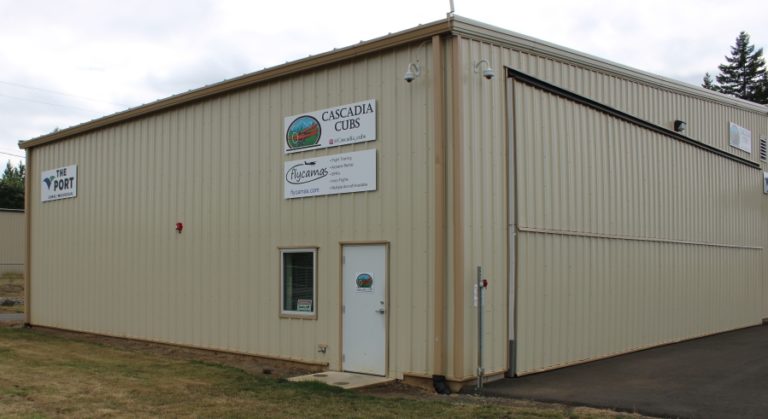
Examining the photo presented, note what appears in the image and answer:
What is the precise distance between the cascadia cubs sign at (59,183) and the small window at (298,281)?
812 centimetres

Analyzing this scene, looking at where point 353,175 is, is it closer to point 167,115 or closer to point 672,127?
point 167,115

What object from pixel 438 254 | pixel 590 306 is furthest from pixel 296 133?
Result: pixel 590 306

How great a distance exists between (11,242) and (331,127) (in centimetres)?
3565

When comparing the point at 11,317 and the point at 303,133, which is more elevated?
the point at 303,133

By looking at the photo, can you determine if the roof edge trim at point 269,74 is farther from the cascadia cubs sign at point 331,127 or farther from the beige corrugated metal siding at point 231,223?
the cascadia cubs sign at point 331,127

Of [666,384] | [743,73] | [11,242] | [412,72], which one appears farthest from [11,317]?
[743,73]

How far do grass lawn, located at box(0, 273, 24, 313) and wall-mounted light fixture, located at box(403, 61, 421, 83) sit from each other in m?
20.3

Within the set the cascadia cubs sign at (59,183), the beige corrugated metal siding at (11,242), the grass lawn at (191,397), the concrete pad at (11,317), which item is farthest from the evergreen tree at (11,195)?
the grass lawn at (191,397)

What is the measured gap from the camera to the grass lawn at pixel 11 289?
26.2 metres

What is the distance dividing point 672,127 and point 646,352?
5.21m

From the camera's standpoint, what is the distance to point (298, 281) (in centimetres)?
1287

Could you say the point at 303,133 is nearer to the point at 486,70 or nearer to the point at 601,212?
the point at 486,70

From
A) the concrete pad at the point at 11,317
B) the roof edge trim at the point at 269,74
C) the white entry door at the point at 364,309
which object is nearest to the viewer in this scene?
the roof edge trim at the point at 269,74

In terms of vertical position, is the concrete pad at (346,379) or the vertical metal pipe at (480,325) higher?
the vertical metal pipe at (480,325)
